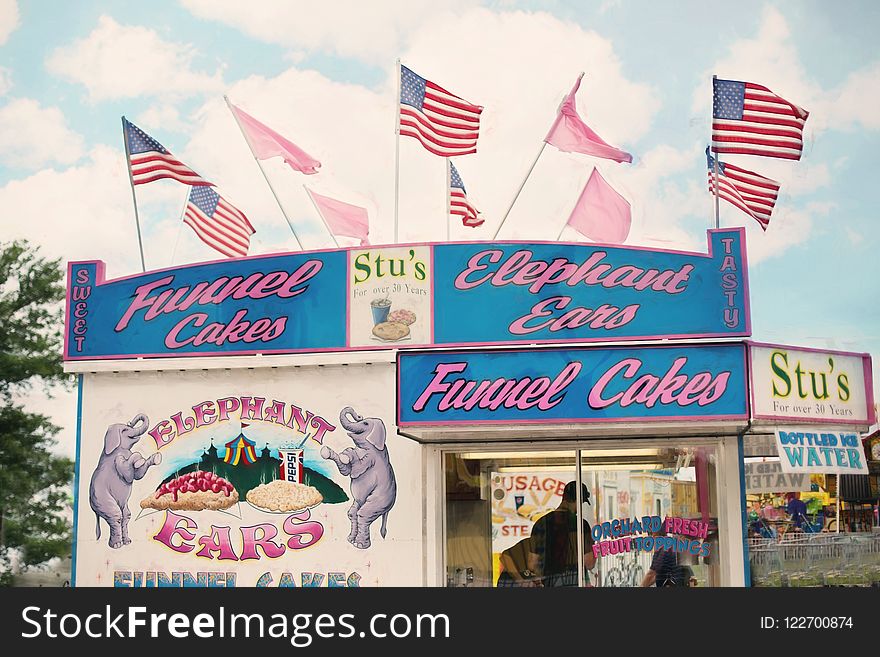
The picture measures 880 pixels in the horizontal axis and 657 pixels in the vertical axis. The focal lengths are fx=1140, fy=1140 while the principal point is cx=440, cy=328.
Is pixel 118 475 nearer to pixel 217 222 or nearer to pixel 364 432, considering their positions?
pixel 364 432

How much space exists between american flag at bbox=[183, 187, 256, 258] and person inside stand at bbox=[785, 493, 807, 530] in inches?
775

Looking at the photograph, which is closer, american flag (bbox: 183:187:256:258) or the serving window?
the serving window

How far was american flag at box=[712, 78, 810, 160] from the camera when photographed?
1834cm

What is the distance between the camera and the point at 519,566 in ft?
54.7

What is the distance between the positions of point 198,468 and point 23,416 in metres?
15.4

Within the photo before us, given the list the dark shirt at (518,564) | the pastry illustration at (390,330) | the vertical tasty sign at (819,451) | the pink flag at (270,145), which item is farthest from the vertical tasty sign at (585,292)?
the pink flag at (270,145)

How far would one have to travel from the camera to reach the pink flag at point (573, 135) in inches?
804

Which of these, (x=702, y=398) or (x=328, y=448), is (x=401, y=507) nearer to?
(x=328, y=448)

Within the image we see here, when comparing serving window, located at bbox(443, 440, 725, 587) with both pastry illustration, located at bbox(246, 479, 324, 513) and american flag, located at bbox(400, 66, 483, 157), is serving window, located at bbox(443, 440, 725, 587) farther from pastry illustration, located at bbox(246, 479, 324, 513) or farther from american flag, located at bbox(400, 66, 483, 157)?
american flag, located at bbox(400, 66, 483, 157)

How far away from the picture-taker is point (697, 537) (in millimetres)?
16266

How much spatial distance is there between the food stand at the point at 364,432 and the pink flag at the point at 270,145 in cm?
366

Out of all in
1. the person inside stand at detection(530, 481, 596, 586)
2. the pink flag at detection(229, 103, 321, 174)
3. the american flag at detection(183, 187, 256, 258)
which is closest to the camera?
the person inside stand at detection(530, 481, 596, 586)

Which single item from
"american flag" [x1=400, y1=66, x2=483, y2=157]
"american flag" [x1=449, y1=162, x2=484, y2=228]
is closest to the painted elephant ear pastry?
"american flag" [x1=449, y1=162, x2=484, y2=228]

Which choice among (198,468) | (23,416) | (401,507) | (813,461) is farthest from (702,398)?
(23,416)
